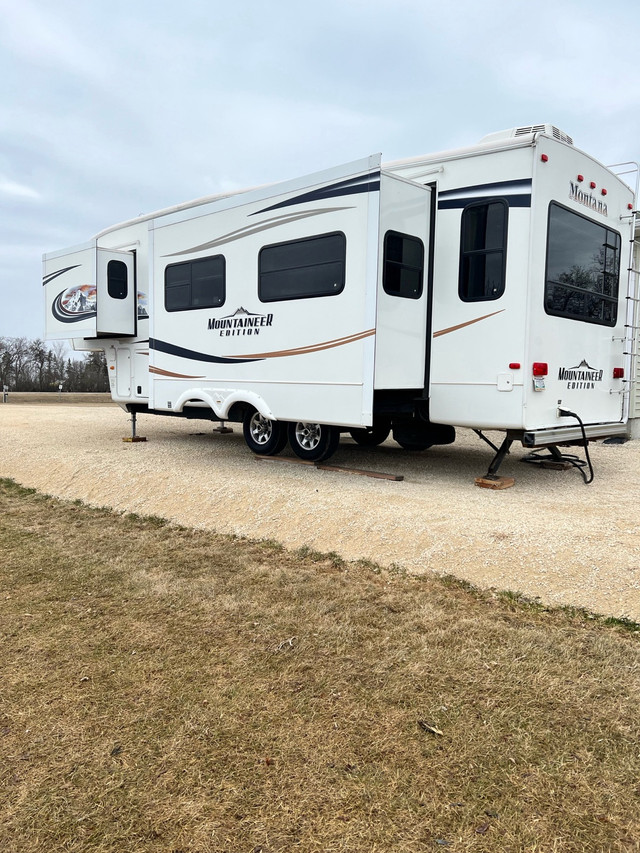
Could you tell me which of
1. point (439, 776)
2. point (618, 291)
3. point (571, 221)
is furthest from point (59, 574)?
point (618, 291)

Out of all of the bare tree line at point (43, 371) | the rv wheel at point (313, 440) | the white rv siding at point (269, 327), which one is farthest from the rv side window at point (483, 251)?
the bare tree line at point (43, 371)

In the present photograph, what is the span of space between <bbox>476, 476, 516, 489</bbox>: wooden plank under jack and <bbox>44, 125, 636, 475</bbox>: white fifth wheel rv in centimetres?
12

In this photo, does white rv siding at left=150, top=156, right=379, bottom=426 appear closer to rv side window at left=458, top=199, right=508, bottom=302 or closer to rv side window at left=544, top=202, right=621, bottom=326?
rv side window at left=458, top=199, right=508, bottom=302

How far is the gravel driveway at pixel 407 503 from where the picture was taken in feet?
13.3

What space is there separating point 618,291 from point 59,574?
627 cm

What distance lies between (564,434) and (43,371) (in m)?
46.6

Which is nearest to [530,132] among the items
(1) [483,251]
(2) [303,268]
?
(1) [483,251]

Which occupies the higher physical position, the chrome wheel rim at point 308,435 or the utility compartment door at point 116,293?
the utility compartment door at point 116,293

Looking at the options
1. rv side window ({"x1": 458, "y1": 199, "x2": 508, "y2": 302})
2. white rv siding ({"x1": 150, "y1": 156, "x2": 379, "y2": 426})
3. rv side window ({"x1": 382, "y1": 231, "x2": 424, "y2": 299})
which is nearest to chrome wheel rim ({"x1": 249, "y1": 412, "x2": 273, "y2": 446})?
white rv siding ({"x1": 150, "y1": 156, "x2": 379, "y2": 426})

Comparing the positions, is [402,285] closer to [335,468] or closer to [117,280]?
[335,468]

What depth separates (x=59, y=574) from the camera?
429cm

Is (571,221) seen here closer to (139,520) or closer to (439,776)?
(139,520)

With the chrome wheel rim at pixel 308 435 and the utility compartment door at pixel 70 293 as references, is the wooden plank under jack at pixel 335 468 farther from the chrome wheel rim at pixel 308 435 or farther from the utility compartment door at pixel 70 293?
the utility compartment door at pixel 70 293

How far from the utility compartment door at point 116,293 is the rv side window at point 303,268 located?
307 cm
